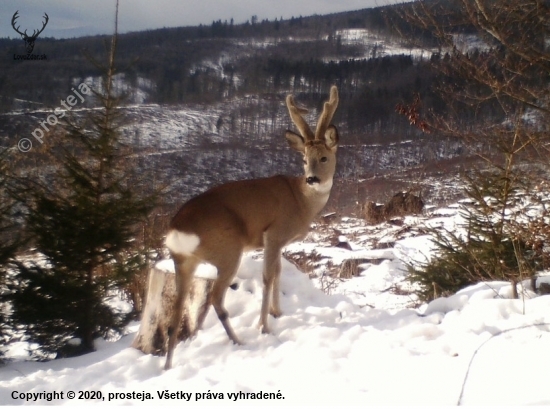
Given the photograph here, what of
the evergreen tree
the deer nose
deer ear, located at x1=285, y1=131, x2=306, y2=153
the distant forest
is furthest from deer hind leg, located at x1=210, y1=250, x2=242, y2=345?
the distant forest

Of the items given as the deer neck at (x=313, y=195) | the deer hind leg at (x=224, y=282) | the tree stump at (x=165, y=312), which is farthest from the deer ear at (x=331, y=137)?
the tree stump at (x=165, y=312)

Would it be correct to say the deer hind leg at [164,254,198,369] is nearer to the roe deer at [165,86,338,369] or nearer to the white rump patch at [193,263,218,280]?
the roe deer at [165,86,338,369]

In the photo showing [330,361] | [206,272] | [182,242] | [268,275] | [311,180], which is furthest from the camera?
[206,272]

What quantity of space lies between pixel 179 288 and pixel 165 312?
0.85 metres

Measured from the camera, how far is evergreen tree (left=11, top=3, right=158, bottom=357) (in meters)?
7.57

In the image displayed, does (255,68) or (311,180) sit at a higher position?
(255,68)

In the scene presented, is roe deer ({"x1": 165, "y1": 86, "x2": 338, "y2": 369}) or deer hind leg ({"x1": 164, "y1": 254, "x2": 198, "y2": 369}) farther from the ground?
roe deer ({"x1": 165, "y1": 86, "x2": 338, "y2": 369})

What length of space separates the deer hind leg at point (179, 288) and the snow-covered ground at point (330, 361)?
248 millimetres

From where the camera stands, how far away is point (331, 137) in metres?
6.06

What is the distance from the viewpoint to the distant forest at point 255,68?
20516mm

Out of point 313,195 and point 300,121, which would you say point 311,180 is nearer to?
point 313,195

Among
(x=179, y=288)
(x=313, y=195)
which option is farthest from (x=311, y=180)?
(x=179, y=288)

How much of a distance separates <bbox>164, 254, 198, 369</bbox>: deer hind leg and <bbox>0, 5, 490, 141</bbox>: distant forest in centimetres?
450

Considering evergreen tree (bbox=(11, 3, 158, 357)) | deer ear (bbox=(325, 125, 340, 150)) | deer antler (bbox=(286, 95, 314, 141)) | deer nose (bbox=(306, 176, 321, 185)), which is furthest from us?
evergreen tree (bbox=(11, 3, 158, 357))
